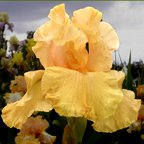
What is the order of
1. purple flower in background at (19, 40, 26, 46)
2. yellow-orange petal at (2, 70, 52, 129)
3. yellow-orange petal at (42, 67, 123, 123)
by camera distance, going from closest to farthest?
yellow-orange petal at (42, 67, 123, 123), yellow-orange petal at (2, 70, 52, 129), purple flower in background at (19, 40, 26, 46)

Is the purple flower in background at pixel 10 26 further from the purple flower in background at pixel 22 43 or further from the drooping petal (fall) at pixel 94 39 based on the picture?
the drooping petal (fall) at pixel 94 39

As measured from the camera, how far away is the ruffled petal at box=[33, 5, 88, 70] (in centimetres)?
134

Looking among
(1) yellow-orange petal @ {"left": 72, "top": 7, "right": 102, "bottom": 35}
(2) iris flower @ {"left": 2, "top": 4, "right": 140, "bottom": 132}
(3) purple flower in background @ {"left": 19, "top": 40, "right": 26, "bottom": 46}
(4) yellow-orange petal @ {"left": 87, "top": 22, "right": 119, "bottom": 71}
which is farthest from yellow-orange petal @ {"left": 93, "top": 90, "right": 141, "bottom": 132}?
(3) purple flower in background @ {"left": 19, "top": 40, "right": 26, "bottom": 46}

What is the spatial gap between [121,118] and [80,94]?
158 millimetres

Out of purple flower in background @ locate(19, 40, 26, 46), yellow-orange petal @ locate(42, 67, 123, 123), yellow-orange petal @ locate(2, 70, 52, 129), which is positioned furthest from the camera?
purple flower in background @ locate(19, 40, 26, 46)

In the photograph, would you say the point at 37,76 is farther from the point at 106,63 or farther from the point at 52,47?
the point at 106,63

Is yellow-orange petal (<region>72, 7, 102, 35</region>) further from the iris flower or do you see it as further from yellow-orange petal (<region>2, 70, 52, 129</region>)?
yellow-orange petal (<region>2, 70, 52, 129</region>)

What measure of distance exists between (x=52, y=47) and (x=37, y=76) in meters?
0.12

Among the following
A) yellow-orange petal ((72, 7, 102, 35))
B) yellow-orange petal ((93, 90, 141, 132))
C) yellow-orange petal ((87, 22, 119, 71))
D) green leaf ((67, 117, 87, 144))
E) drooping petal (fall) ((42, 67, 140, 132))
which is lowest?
green leaf ((67, 117, 87, 144))

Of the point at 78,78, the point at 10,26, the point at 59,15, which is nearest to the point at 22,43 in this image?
the point at 10,26

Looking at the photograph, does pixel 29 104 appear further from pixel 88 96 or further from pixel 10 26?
pixel 10 26

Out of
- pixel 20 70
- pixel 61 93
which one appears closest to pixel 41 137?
pixel 61 93

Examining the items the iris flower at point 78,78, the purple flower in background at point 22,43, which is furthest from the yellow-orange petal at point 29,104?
the purple flower in background at point 22,43

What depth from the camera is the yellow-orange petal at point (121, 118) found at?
1.24 metres
